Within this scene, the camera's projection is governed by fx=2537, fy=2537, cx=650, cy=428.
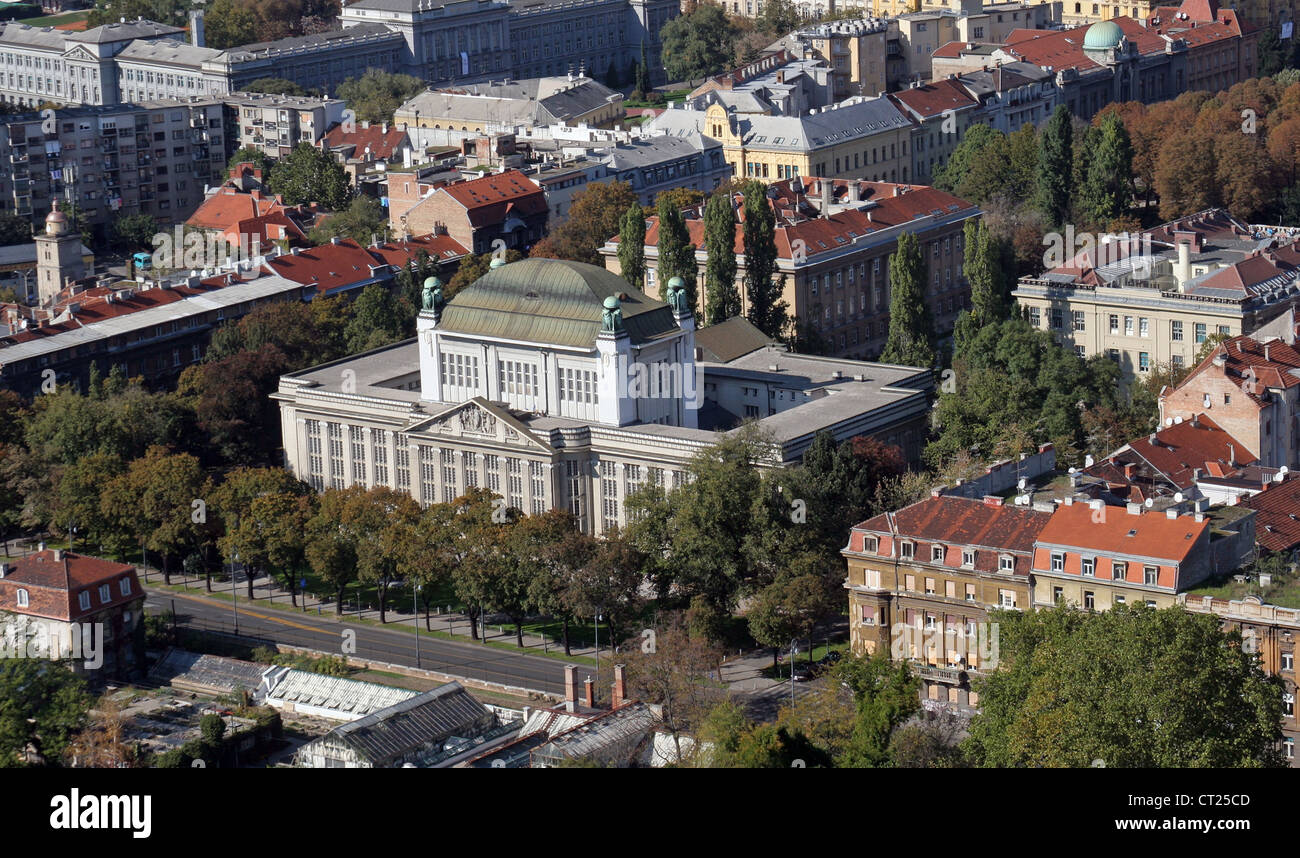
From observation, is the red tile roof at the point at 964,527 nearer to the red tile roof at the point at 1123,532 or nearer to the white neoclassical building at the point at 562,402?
the red tile roof at the point at 1123,532

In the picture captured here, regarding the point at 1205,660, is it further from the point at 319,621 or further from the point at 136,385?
the point at 136,385

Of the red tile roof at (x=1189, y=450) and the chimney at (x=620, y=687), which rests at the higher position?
the red tile roof at (x=1189, y=450)

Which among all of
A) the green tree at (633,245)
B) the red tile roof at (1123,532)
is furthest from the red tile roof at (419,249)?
the red tile roof at (1123,532)

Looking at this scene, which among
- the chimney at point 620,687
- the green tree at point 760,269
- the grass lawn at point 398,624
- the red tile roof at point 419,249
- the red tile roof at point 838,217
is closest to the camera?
the chimney at point 620,687

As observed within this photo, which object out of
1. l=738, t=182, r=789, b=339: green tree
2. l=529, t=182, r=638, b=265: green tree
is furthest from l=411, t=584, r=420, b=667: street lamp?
l=529, t=182, r=638, b=265: green tree

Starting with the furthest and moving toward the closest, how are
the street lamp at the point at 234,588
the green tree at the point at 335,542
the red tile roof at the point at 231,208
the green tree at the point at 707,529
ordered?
1. the red tile roof at the point at 231,208
2. the street lamp at the point at 234,588
3. the green tree at the point at 335,542
4. the green tree at the point at 707,529

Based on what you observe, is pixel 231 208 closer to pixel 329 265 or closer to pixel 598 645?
pixel 329 265

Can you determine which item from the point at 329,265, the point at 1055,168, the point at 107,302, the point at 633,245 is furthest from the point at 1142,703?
the point at 1055,168
